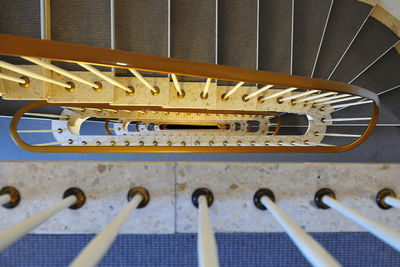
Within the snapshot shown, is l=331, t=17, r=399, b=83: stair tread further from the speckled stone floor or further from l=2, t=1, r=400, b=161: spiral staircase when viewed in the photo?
the speckled stone floor

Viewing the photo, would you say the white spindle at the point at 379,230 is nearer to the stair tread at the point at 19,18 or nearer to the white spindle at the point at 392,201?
the white spindle at the point at 392,201

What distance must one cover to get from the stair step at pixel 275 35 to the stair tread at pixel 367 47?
71 centimetres

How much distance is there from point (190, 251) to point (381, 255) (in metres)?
0.79

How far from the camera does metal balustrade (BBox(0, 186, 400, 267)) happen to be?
43cm

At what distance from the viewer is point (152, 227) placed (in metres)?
0.84

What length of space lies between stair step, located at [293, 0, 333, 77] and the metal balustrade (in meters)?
1.94

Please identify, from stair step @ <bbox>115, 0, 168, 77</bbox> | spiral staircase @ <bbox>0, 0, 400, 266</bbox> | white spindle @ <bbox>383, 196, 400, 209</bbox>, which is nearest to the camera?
white spindle @ <bbox>383, 196, 400, 209</bbox>

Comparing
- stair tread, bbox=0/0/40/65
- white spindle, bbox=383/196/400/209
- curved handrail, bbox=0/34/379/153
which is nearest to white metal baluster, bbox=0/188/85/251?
curved handrail, bbox=0/34/379/153

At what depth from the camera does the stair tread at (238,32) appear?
2.15 m

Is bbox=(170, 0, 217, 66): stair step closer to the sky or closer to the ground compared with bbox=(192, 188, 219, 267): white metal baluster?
closer to the sky

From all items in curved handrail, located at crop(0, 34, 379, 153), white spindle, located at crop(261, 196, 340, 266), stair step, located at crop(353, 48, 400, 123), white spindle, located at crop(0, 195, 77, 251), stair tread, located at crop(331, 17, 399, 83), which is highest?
stair tread, located at crop(331, 17, 399, 83)

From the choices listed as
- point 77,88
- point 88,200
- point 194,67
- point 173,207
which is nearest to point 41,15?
point 77,88

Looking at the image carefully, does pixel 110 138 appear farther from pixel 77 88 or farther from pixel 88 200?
pixel 88 200

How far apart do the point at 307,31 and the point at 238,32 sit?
0.79 meters
